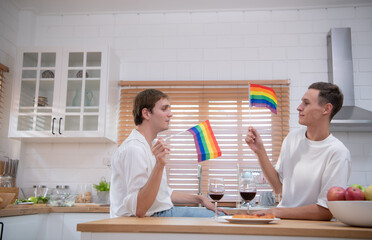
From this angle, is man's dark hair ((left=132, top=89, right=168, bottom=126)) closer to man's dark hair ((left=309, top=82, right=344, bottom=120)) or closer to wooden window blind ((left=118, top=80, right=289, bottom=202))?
man's dark hair ((left=309, top=82, right=344, bottom=120))

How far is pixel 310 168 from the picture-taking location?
227 centimetres

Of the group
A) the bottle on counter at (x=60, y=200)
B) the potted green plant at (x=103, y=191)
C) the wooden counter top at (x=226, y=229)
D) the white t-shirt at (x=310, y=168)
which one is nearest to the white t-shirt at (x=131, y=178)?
the wooden counter top at (x=226, y=229)

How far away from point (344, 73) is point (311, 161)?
233cm

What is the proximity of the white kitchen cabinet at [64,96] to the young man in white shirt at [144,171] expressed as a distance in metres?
1.91

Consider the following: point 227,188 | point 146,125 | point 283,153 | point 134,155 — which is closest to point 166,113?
point 146,125

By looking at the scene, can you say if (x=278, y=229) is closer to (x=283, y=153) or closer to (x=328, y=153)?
(x=328, y=153)

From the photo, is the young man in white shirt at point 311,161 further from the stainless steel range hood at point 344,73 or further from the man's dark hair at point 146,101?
the stainless steel range hood at point 344,73

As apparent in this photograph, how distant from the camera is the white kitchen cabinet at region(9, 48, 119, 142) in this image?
421 cm

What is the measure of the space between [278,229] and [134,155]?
83cm

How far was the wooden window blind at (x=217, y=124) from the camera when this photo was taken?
4.36 meters

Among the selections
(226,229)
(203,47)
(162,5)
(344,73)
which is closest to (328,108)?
(226,229)

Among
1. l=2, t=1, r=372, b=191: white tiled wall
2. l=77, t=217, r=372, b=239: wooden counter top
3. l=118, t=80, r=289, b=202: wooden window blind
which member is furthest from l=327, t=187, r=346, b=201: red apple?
l=2, t=1, r=372, b=191: white tiled wall

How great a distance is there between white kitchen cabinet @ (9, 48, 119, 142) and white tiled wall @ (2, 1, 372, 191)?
0.32 metres

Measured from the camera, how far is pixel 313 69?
451 cm
